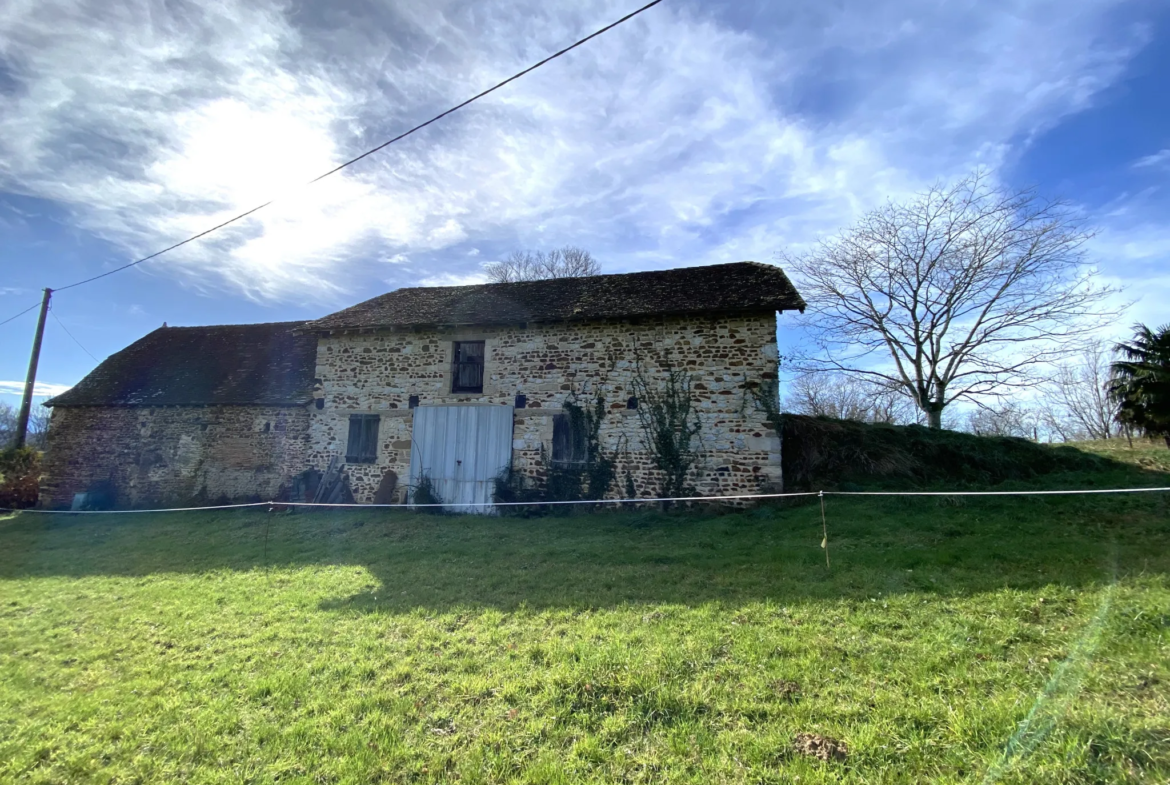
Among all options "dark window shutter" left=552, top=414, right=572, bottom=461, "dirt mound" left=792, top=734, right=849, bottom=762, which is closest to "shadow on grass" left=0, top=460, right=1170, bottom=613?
"dark window shutter" left=552, top=414, right=572, bottom=461

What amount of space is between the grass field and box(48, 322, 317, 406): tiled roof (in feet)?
25.5

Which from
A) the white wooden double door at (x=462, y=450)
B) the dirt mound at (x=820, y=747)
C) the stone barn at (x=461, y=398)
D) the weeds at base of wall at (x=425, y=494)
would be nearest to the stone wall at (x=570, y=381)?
the stone barn at (x=461, y=398)

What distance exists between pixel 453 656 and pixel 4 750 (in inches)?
112

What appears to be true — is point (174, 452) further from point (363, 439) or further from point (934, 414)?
point (934, 414)

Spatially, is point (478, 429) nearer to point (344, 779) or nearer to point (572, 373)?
point (572, 373)

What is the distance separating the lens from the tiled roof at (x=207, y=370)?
1509 cm

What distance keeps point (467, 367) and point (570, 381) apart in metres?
2.81

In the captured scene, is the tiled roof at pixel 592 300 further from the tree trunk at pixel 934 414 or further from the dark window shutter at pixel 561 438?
the tree trunk at pixel 934 414

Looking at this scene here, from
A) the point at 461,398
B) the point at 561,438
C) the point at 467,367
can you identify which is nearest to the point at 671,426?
the point at 561,438

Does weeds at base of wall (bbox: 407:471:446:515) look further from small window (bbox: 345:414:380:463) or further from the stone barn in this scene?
small window (bbox: 345:414:380:463)

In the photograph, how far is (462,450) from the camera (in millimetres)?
12461

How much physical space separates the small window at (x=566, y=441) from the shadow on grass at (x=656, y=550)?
1430mm

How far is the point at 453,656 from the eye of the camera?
441 cm

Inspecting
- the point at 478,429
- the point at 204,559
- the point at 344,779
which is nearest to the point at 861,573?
the point at 344,779
